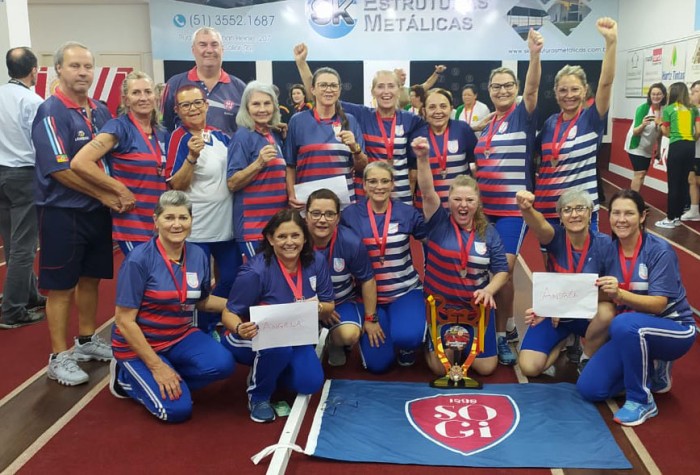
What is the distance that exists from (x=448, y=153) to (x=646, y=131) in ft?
18.7

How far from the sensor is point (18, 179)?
4949 millimetres

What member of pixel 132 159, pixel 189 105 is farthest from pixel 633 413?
pixel 132 159

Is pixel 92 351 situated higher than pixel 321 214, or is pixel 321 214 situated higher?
pixel 321 214

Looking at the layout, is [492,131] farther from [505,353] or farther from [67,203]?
[67,203]

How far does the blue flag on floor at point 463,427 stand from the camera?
293cm

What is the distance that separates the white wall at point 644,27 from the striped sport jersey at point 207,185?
30.4 feet

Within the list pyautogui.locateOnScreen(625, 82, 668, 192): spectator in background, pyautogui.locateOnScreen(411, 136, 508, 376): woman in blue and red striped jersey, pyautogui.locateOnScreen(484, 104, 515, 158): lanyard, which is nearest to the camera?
pyautogui.locateOnScreen(411, 136, 508, 376): woman in blue and red striped jersey

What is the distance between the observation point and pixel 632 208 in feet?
11.2

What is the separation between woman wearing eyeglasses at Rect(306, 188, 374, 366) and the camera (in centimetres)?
371

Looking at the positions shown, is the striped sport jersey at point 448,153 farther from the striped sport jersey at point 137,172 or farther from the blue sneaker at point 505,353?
the striped sport jersey at point 137,172

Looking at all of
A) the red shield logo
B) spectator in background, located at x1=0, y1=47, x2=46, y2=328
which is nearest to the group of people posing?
the red shield logo

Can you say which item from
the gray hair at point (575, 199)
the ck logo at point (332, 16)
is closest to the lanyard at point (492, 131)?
the gray hair at point (575, 199)

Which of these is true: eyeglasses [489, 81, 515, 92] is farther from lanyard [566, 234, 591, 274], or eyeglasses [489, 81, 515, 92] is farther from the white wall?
the white wall

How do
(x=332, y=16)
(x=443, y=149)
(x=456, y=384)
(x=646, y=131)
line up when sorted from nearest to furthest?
(x=456, y=384) < (x=443, y=149) < (x=646, y=131) < (x=332, y=16)
